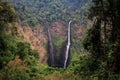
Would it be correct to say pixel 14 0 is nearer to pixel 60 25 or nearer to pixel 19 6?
pixel 19 6

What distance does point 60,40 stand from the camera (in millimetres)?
63094

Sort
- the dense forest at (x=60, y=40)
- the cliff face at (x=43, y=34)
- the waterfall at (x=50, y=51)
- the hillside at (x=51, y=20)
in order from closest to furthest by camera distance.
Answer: the dense forest at (x=60, y=40), the waterfall at (x=50, y=51), the cliff face at (x=43, y=34), the hillside at (x=51, y=20)

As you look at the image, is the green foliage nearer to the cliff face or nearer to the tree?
the cliff face

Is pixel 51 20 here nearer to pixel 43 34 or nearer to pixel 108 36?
pixel 43 34

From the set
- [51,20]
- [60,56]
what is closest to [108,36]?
[60,56]

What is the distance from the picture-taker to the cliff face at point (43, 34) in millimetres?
57922

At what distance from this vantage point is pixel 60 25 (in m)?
69.3

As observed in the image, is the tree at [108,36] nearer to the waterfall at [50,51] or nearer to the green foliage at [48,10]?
the waterfall at [50,51]

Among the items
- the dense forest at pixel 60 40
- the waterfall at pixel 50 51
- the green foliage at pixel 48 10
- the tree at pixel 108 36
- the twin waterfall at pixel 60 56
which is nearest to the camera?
the tree at pixel 108 36

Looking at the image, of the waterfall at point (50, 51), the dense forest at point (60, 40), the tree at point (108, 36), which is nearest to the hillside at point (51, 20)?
the dense forest at point (60, 40)

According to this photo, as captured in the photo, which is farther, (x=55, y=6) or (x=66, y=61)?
(x=55, y=6)

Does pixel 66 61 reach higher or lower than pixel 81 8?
lower

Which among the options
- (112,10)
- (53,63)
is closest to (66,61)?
(53,63)

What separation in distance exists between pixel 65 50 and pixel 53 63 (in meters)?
4.85
